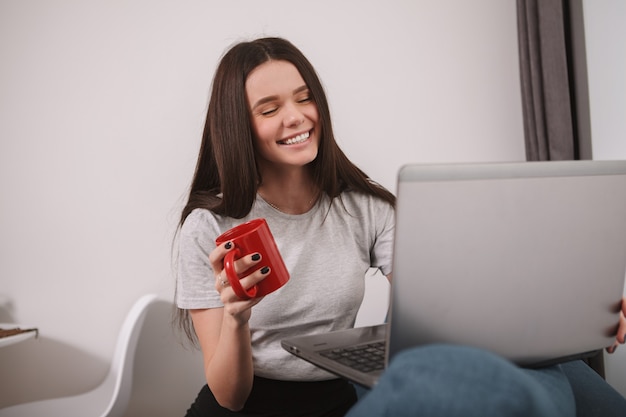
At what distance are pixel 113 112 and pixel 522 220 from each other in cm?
182

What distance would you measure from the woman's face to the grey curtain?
129 cm

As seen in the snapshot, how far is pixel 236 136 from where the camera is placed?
127cm

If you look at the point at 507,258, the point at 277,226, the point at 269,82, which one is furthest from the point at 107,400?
the point at 507,258

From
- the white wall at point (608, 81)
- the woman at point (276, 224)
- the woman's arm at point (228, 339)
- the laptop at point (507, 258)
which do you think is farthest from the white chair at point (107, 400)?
the white wall at point (608, 81)

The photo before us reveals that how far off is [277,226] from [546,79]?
1397mm

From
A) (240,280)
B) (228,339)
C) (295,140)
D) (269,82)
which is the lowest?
(228,339)

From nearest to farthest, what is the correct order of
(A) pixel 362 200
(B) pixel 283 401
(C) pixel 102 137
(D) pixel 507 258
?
(D) pixel 507 258, (B) pixel 283 401, (A) pixel 362 200, (C) pixel 102 137

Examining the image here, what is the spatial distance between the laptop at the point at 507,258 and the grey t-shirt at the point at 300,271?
0.40 m

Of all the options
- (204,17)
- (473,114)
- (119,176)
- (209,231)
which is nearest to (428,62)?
(473,114)

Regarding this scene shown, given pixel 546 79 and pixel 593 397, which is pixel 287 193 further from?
pixel 546 79

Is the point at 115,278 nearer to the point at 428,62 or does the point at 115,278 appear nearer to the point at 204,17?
the point at 204,17

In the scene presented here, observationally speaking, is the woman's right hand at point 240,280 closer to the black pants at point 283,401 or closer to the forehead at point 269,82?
the black pants at point 283,401

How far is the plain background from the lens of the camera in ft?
7.05

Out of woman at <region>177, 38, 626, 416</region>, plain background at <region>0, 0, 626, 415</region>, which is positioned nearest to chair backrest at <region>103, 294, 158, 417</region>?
plain background at <region>0, 0, 626, 415</region>
